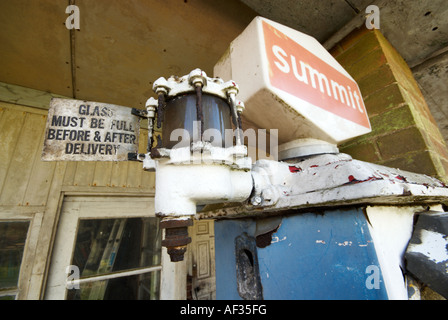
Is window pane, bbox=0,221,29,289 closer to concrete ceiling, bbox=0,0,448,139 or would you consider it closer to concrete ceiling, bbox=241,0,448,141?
concrete ceiling, bbox=0,0,448,139

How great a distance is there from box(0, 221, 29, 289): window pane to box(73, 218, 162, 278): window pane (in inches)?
12.6

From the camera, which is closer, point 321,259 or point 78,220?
point 321,259

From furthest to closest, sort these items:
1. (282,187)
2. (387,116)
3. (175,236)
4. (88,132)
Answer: (387,116) → (88,132) → (282,187) → (175,236)

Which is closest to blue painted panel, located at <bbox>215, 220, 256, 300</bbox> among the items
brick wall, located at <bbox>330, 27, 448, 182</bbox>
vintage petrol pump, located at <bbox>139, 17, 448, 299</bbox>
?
vintage petrol pump, located at <bbox>139, 17, 448, 299</bbox>

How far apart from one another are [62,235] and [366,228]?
193 centimetres

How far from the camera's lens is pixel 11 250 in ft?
4.49

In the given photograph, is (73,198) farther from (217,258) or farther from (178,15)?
(178,15)

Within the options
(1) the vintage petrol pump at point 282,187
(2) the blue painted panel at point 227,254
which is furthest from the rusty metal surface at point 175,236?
(2) the blue painted panel at point 227,254

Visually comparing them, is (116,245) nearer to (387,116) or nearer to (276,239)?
(276,239)

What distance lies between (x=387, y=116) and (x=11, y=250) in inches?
96.8

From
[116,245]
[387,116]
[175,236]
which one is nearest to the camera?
[175,236]

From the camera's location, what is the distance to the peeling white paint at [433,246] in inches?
19.2

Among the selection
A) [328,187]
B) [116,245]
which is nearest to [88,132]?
[328,187]

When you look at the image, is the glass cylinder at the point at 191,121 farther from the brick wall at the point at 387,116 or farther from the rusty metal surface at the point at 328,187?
the brick wall at the point at 387,116
